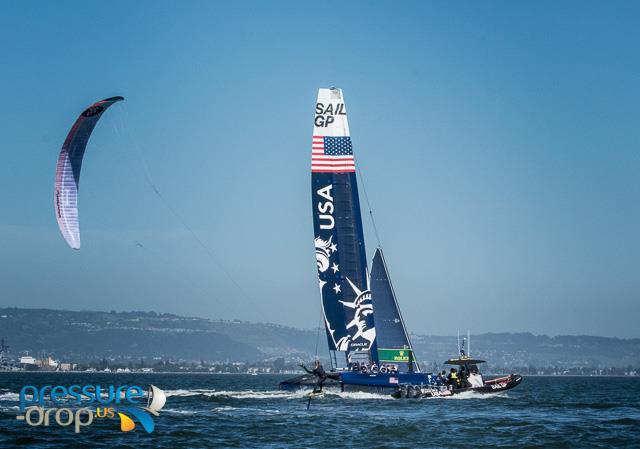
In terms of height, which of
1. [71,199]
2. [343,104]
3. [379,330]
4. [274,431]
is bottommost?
[274,431]

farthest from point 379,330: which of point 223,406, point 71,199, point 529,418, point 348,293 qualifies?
point 71,199

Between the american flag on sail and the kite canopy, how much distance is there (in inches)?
722

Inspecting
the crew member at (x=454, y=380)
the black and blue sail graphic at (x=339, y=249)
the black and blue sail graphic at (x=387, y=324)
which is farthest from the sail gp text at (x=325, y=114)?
the crew member at (x=454, y=380)

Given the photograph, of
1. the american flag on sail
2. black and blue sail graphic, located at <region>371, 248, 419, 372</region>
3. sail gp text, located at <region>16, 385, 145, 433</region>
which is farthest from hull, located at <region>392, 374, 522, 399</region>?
sail gp text, located at <region>16, 385, 145, 433</region>

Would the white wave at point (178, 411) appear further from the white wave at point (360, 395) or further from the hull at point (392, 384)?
the white wave at point (360, 395)

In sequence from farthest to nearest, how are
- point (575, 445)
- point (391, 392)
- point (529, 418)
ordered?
1. point (391, 392)
2. point (529, 418)
3. point (575, 445)

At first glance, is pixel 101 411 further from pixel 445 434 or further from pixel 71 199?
pixel 445 434

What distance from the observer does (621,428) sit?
3722 cm

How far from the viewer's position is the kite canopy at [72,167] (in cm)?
3625

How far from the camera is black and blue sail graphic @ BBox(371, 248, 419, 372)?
54594mm

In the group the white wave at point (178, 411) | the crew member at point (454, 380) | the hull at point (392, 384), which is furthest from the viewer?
the crew member at point (454, 380)

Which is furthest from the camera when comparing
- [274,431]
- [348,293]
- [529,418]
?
[348,293]

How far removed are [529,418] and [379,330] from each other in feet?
53.2

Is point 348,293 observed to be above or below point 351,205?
below
